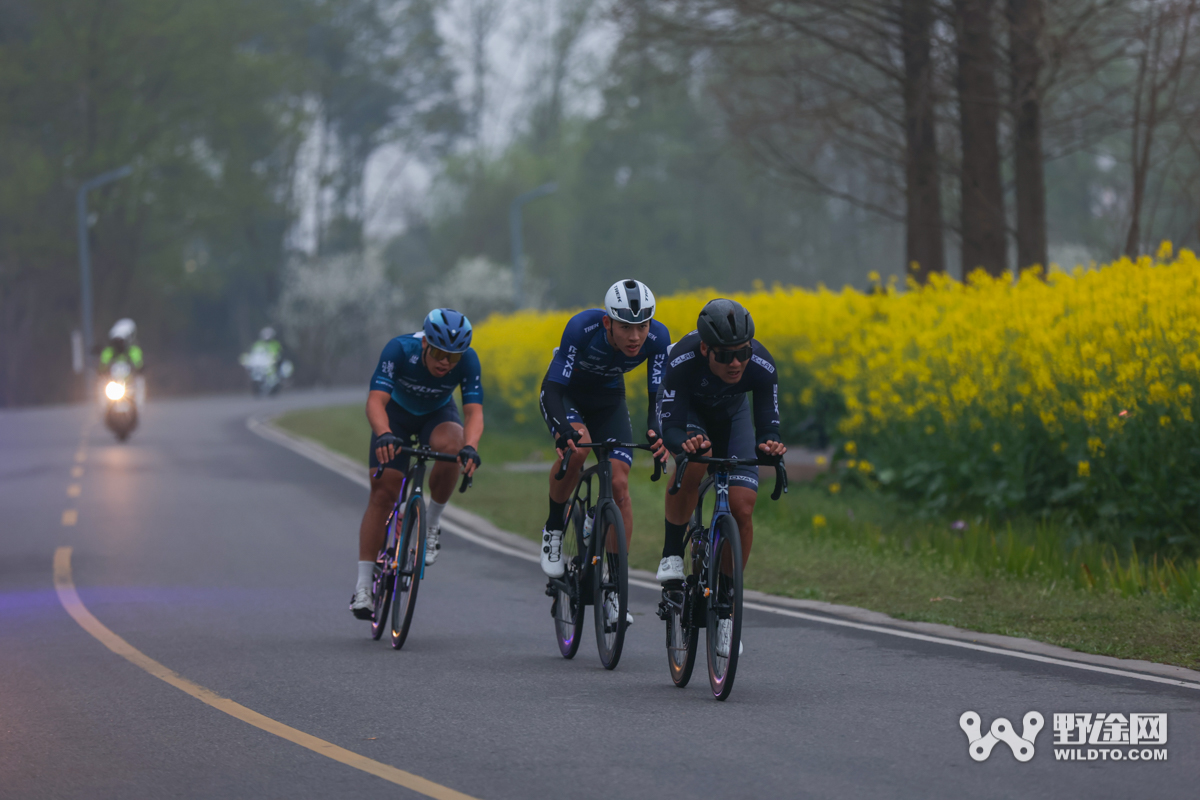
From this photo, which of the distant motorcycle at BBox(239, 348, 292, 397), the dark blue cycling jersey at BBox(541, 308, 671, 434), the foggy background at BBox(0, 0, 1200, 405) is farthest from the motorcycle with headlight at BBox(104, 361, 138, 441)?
the dark blue cycling jersey at BBox(541, 308, 671, 434)

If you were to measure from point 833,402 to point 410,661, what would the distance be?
9.69m

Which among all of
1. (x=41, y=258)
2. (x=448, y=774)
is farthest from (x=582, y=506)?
(x=41, y=258)

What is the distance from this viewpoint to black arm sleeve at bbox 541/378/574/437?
862 cm

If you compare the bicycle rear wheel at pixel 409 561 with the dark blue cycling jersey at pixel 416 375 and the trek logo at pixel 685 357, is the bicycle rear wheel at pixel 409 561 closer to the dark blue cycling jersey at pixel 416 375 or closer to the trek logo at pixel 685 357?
the dark blue cycling jersey at pixel 416 375

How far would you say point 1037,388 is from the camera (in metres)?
12.4

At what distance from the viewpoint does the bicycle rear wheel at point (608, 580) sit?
8055 mm

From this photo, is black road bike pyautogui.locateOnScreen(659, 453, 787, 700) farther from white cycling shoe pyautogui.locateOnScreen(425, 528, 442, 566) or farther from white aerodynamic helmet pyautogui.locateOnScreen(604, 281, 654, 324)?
white cycling shoe pyautogui.locateOnScreen(425, 528, 442, 566)

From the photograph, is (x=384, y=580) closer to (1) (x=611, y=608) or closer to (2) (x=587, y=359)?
(1) (x=611, y=608)

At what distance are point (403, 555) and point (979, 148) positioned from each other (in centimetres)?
1082

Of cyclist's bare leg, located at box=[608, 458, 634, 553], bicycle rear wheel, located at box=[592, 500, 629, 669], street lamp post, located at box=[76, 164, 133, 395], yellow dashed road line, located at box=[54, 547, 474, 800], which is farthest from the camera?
street lamp post, located at box=[76, 164, 133, 395]

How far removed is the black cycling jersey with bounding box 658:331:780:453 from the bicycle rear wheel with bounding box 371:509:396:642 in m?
2.27

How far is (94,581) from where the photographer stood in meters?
12.2

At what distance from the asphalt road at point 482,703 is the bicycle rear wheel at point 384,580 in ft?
0.64

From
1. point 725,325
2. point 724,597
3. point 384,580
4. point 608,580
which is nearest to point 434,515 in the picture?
point 384,580
